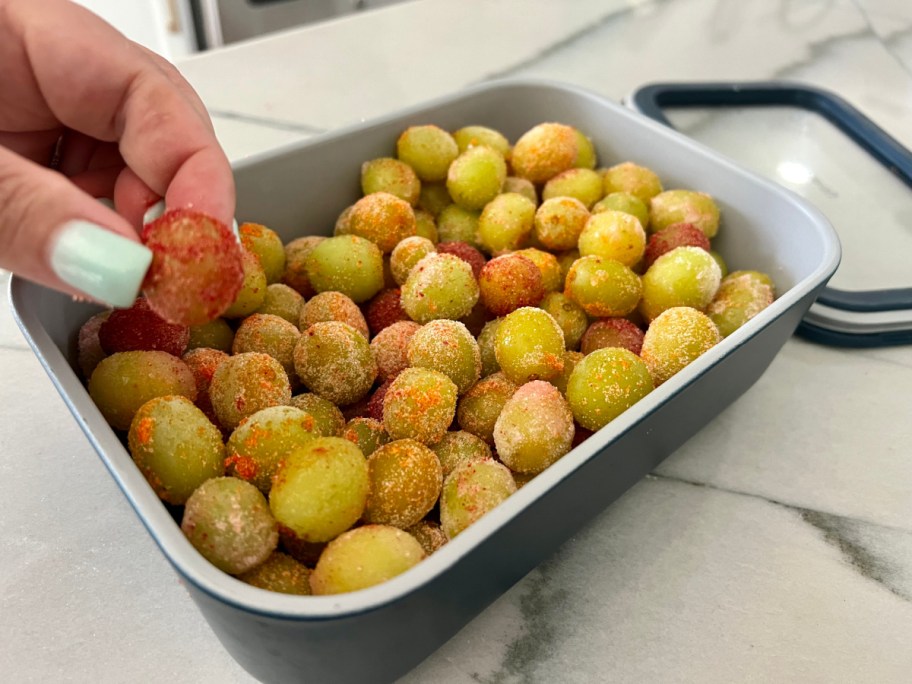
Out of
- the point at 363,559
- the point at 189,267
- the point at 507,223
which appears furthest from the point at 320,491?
the point at 507,223

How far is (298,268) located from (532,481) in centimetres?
39

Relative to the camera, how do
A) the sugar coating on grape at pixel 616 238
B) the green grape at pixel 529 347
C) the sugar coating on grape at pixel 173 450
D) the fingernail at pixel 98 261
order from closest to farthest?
the fingernail at pixel 98 261
the sugar coating on grape at pixel 173 450
the green grape at pixel 529 347
the sugar coating on grape at pixel 616 238

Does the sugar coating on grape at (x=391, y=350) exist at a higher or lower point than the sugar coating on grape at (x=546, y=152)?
lower

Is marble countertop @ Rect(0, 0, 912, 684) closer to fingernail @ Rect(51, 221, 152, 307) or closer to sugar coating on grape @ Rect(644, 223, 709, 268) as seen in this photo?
sugar coating on grape @ Rect(644, 223, 709, 268)

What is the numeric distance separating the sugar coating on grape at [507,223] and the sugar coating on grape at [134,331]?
32 centimetres

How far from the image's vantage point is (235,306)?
69cm

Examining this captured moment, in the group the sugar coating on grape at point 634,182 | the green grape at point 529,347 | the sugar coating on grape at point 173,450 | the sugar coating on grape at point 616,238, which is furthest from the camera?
the sugar coating on grape at point 634,182

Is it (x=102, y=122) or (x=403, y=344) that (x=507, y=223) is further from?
(x=102, y=122)

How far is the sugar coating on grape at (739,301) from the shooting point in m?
0.70

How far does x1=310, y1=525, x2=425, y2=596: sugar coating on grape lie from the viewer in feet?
1.53

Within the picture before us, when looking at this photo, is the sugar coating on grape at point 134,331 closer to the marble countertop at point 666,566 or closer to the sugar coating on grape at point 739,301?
the marble countertop at point 666,566

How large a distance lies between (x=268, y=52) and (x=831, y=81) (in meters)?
0.96

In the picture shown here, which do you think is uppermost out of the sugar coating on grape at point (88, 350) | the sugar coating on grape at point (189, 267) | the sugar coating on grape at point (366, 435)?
the sugar coating on grape at point (189, 267)

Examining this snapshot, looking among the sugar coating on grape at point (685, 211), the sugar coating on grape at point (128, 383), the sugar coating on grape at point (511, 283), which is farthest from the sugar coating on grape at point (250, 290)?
the sugar coating on grape at point (685, 211)
